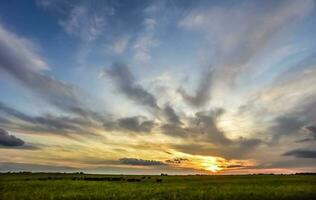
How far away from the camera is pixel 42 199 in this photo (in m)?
42.9

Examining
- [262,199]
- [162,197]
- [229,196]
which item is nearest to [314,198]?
[262,199]

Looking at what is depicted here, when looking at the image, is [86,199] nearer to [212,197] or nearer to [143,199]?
[143,199]

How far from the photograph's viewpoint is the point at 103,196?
152 feet

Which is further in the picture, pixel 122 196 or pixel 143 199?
pixel 122 196

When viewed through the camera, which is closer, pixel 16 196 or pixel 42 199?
pixel 42 199

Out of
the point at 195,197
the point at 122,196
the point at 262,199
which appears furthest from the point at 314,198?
the point at 122,196

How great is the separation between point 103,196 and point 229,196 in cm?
1809

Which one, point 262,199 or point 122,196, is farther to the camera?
point 122,196

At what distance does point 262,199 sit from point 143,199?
16.0 metres

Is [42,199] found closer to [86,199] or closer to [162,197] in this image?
[86,199]

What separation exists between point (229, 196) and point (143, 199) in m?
12.2

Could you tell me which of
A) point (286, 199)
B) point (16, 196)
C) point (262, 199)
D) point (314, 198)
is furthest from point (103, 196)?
point (314, 198)

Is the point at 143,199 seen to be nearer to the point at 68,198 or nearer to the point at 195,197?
the point at 195,197

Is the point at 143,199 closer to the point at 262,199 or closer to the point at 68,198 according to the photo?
the point at 68,198
